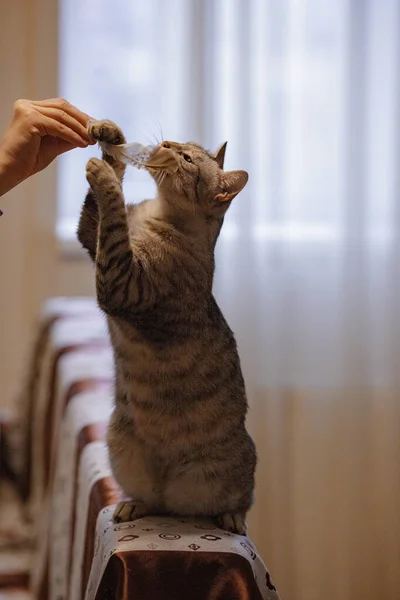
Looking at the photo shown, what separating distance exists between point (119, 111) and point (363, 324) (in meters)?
1.03

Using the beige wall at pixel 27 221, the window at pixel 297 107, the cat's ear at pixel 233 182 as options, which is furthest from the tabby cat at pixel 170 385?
the beige wall at pixel 27 221

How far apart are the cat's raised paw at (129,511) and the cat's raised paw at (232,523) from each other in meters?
0.10

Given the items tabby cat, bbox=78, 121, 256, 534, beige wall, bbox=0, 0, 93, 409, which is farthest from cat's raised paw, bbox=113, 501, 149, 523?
beige wall, bbox=0, 0, 93, 409

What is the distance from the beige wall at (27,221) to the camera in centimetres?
286

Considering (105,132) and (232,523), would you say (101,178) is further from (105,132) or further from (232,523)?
(232,523)

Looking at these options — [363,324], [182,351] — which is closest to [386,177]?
[363,324]

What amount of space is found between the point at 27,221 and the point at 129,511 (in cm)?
196

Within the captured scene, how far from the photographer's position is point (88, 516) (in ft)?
4.34

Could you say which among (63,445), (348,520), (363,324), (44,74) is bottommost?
(348,520)

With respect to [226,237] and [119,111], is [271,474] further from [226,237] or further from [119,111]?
[119,111]

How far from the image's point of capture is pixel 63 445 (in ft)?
5.76

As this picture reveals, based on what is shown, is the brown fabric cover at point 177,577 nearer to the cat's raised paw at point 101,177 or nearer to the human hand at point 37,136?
the cat's raised paw at point 101,177

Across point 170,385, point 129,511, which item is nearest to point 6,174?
point 170,385

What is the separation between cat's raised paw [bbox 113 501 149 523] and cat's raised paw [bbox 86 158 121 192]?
40 cm
